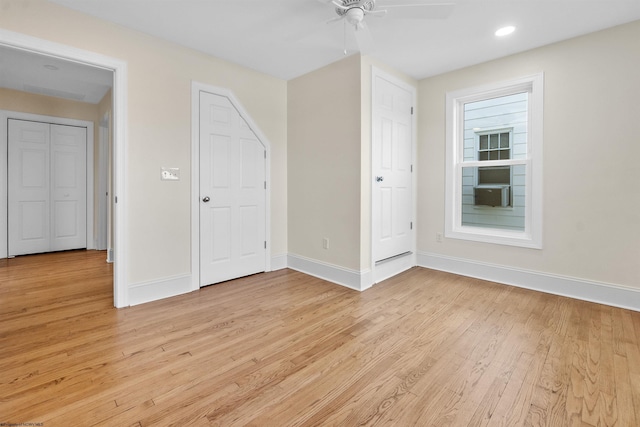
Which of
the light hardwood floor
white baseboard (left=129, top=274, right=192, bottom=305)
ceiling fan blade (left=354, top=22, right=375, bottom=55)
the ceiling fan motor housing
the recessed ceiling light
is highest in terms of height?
the recessed ceiling light

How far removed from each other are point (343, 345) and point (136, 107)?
273cm

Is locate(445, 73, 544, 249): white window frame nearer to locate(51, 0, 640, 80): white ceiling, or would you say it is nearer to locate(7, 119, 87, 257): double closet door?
locate(51, 0, 640, 80): white ceiling

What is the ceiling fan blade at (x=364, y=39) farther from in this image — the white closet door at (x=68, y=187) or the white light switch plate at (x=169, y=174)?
the white closet door at (x=68, y=187)

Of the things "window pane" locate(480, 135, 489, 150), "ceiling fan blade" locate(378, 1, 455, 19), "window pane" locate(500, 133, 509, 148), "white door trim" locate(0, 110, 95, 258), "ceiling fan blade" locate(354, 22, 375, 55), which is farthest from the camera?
"white door trim" locate(0, 110, 95, 258)

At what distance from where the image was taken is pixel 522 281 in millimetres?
3281

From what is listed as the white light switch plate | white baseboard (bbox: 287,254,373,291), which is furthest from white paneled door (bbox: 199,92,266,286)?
white baseboard (bbox: 287,254,373,291)

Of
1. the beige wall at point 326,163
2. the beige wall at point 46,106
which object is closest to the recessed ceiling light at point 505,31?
the beige wall at point 326,163

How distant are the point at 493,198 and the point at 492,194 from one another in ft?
0.16

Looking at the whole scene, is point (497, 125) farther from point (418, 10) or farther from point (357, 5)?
point (357, 5)

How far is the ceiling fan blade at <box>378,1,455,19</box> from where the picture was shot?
213 cm

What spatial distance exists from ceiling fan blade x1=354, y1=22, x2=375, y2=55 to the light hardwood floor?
2412mm

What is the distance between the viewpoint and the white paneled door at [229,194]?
10.8 ft

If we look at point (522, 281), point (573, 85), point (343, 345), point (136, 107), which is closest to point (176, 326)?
Answer: point (343, 345)

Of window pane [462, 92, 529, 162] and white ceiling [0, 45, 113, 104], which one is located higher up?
white ceiling [0, 45, 113, 104]
